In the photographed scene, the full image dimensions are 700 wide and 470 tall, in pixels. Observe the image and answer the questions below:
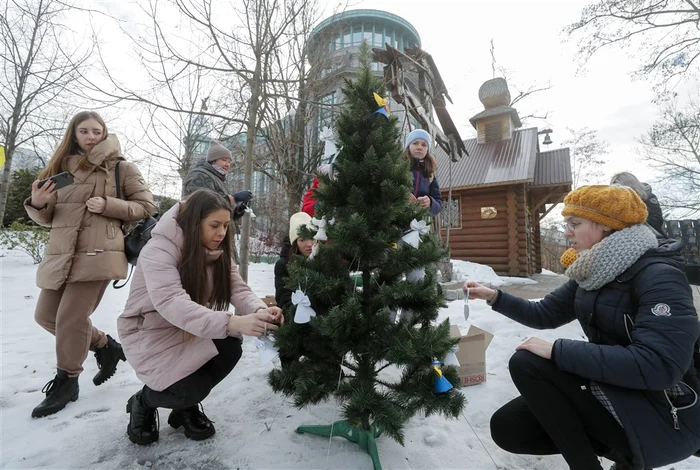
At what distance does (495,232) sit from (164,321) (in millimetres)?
11394

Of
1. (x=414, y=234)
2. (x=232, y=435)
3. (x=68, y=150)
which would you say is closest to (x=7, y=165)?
(x=68, y=150)

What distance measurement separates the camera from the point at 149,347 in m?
1.75

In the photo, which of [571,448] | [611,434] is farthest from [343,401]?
[611,434]

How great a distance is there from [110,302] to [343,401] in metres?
5.00

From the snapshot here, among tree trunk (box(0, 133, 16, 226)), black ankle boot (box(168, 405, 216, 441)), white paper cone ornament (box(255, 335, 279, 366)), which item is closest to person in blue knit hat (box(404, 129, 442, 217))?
white paper cone ornament (box(255, 335, 279, 366))

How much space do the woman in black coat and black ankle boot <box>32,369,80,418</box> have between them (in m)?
2.60

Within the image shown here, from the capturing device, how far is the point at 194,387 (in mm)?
1757

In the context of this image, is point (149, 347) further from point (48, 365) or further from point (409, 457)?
point (48, 365)

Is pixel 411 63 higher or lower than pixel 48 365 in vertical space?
higher

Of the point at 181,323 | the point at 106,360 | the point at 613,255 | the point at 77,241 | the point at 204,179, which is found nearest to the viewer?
the point at 613,255

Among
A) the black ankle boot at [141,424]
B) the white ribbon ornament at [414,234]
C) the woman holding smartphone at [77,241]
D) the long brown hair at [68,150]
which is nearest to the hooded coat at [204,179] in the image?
the woman holding smartphone at [77,241]

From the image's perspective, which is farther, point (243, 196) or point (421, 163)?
point (421, 163)

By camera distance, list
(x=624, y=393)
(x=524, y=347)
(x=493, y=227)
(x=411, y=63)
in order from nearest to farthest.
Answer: (x=624, y=393)
(x=524, y=347)
(x=411, y=63)
(x=493, y=227)

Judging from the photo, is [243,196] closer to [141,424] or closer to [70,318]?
[70,318]
